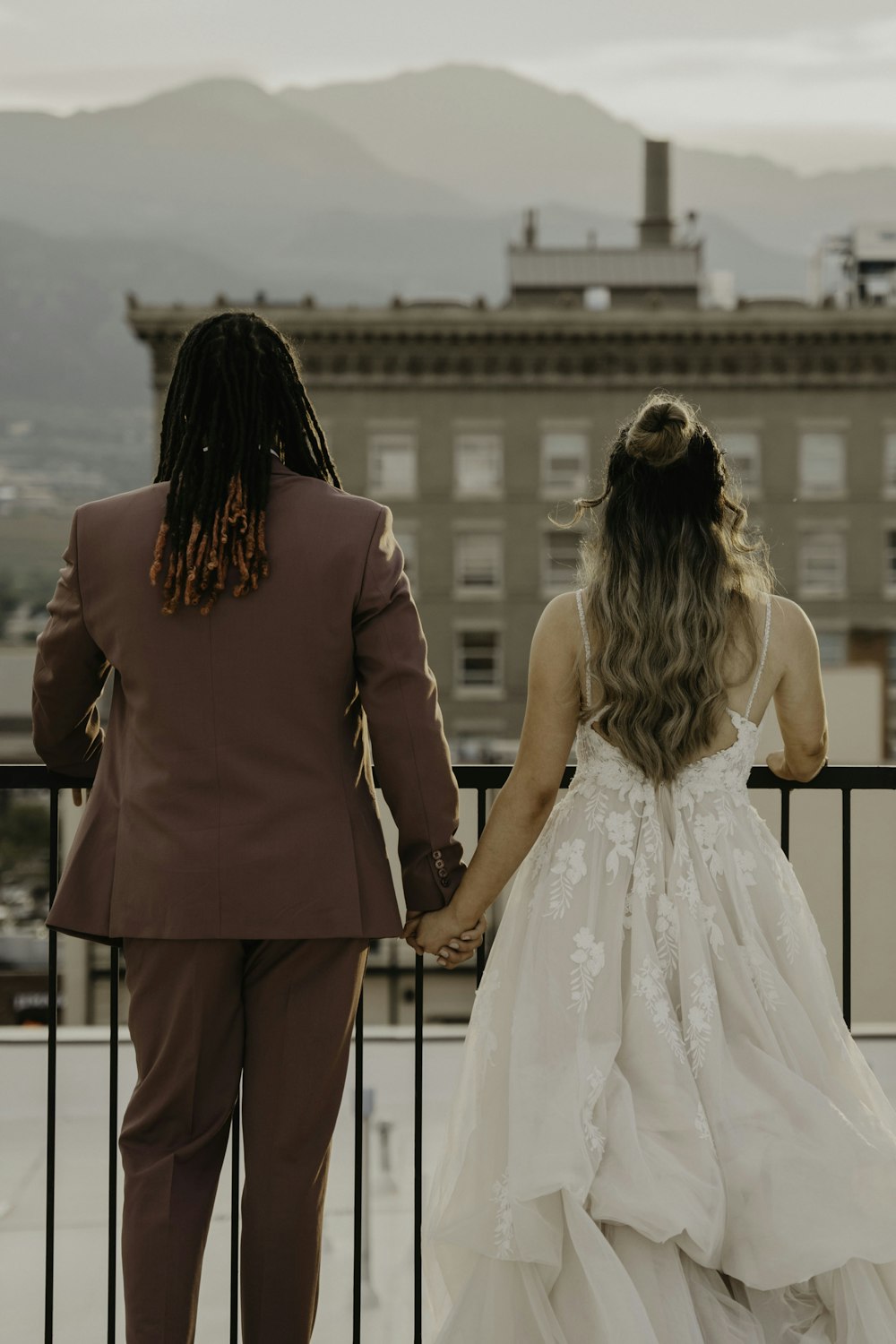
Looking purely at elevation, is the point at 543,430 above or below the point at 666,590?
above

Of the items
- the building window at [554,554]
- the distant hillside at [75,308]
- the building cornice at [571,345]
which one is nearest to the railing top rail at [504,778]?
the building cornice at [571,345]

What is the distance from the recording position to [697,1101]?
1812 mm

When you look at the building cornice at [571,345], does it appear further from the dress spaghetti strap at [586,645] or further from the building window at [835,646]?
the dress spaghetti strap at [586,645]

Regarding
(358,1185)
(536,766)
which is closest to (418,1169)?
(358,1185)

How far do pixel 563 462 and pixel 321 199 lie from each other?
72.1m

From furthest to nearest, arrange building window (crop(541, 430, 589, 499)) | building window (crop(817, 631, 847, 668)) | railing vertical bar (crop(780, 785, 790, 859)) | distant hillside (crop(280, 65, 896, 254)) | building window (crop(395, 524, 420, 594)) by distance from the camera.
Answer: distant hillside (crop(280, 65, 896, 254)) < building window (crop(817, 631, 847, 668)) < building window (crop(395, 524, 420, 594)) < building window (crop(541, 430, 589, 499)) < railing vertical bar (crop(780, 785, 790, 859))

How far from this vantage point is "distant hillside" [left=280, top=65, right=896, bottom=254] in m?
110

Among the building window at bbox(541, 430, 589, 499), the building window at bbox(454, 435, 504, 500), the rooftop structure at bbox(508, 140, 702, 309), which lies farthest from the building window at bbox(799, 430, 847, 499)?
the building window at bbox(454, 435, 504, 500)

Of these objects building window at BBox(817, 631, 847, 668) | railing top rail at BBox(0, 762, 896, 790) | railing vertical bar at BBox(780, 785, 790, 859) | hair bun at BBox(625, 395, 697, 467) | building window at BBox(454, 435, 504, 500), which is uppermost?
building window at BBox(454, 435, 504, 500)

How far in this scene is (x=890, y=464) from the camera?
123 ft

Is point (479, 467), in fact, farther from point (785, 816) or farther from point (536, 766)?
point (536, 766)

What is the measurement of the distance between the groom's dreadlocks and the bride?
1.44ft

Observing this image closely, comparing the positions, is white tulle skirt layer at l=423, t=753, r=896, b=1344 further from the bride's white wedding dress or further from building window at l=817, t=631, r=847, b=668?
building window at l=817, t=631, r=847, b=668

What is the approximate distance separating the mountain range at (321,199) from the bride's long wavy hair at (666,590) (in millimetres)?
84090
